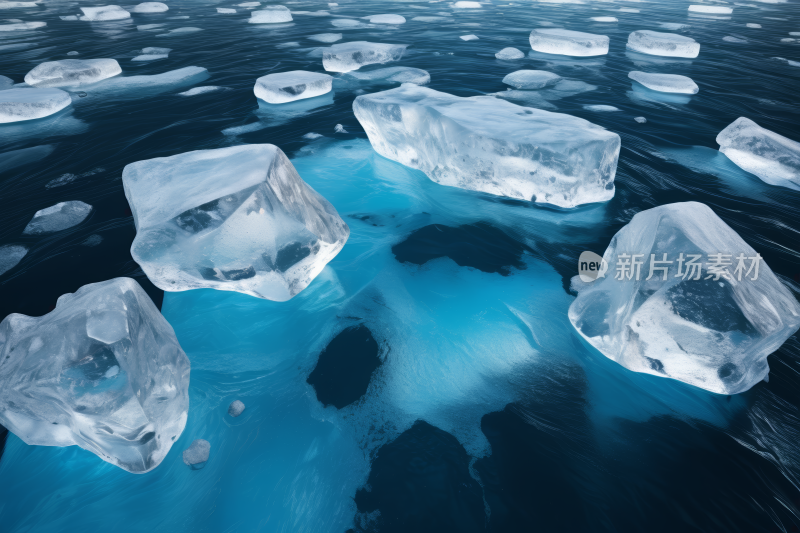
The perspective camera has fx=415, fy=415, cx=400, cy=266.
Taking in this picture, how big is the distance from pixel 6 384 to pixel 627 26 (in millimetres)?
13379

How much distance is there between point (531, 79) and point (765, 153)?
3.41 m

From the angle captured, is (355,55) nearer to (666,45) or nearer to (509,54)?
(509,54)

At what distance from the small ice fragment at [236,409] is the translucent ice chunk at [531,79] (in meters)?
6.08

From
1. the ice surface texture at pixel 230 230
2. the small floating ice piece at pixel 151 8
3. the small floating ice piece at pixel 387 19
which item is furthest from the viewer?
the small floating ice piece at pixel 151 8

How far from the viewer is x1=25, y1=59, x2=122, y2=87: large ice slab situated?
6.68 metres

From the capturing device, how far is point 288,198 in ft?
9.04

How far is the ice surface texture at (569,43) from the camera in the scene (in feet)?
26.5

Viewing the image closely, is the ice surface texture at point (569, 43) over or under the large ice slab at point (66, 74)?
over

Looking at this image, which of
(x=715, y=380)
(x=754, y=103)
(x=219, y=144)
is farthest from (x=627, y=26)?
(x=715, y=380)

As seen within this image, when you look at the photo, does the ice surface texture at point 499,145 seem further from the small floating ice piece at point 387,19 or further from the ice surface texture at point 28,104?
the small floating ice piece at point 387,19

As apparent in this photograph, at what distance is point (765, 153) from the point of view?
411cm

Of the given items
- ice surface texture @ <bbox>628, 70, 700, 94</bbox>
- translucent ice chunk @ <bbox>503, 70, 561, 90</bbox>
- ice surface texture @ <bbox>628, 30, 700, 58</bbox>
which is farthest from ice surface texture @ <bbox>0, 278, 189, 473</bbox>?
ice surface texture @ <bbox>628, 30, 700, 58</bbox>

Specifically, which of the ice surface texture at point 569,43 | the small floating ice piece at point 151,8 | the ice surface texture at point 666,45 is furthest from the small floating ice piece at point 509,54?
the small floating ice piece at point 151,8

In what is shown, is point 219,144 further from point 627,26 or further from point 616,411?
point 627,26
